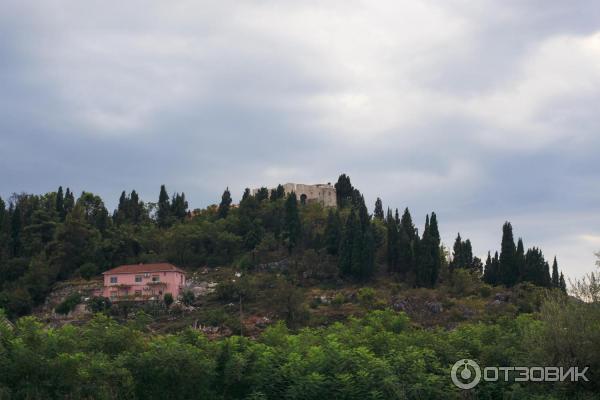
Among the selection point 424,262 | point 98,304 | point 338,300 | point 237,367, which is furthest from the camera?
point 424,262

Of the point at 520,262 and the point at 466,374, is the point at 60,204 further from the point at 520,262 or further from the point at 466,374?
the point at 466,374

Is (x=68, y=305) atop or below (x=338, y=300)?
below

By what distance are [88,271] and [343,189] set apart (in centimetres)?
3091

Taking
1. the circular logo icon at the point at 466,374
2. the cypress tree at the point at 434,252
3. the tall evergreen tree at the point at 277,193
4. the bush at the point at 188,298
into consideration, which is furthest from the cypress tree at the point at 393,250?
the circular logo icon at the point at 466,374

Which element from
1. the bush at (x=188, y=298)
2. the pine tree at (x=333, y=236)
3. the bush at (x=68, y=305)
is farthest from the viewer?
the pine tree at (x=333, y=236)

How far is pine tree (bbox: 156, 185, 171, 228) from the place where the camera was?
75.9 meters

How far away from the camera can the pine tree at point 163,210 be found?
75.9m

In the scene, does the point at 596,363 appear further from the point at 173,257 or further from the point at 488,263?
the point at 173,257

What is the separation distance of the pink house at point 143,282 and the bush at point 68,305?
258 centimetres

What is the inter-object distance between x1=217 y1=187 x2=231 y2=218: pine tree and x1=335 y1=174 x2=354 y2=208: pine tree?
12558 millimetres

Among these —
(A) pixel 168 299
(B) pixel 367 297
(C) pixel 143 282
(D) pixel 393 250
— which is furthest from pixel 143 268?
(D) pixel 393 250

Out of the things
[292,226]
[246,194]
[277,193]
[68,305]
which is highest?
[277,193]

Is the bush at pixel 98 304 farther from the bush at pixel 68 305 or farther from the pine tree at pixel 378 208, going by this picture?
the pine tree at pixel 378 208

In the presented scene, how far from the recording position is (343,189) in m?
82.0
